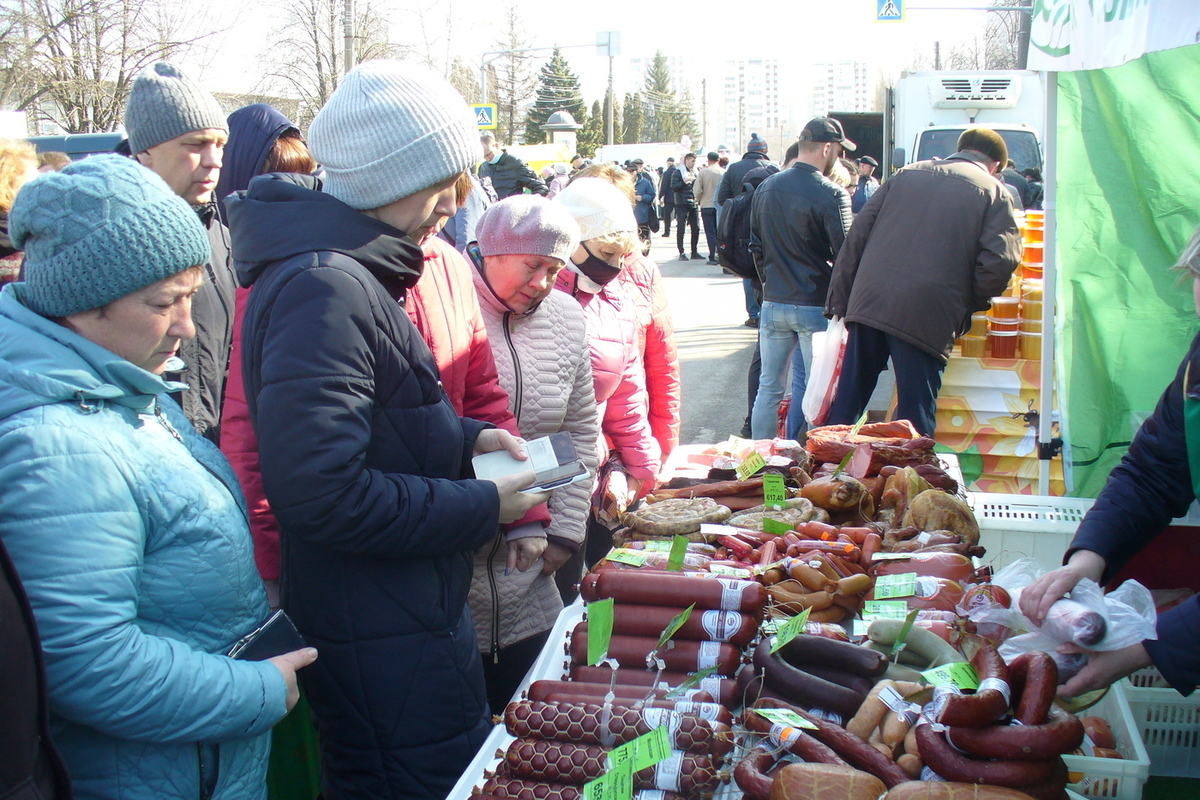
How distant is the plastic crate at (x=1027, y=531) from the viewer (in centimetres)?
329

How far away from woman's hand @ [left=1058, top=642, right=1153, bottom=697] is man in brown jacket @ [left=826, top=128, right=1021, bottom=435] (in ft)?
10.3

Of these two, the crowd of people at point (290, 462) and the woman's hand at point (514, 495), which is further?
the woman's hand at point (514, 495)

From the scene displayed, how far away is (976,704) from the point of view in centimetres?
180

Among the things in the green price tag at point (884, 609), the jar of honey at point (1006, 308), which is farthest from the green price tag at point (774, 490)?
the jar of honey at point (1006, 308)

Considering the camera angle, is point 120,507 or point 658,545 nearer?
point 120,507

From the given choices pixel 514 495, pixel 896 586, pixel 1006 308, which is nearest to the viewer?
pixel 514 495

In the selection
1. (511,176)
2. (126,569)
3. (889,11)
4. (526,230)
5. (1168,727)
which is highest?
(889,11)

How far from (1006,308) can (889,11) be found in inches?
664

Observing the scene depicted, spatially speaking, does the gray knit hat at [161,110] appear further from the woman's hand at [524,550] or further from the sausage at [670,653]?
the sausage at [670,653]

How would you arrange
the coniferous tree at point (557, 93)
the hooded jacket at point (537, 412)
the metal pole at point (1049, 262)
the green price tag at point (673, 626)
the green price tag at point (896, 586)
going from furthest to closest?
the coniferous tree at point (557, 93)
the metal pole at point (1049, 262)
the hooded jacket at point (537, 412)
the green price tag at point (896, 586)
the green price tag at point (673, 626)

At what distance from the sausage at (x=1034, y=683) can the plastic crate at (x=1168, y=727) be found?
2.73 feet

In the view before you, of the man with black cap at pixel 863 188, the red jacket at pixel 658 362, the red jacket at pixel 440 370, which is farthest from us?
the man with black cap at pixel 863 188

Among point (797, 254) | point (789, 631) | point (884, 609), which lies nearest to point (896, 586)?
point (884, 609)

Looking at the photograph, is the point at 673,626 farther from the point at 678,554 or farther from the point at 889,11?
the point at 889,11
